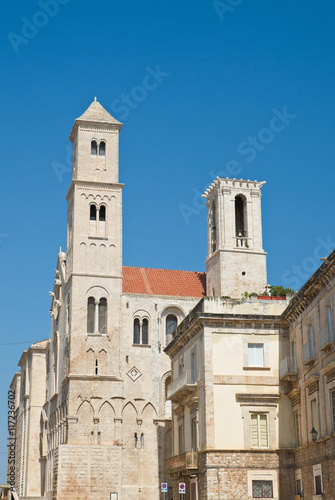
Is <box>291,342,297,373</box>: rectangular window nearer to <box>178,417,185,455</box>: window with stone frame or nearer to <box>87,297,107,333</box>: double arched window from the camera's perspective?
<box>178,417,185,455</box>: window with stone frame

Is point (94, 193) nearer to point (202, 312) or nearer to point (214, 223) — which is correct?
point (214, 223)

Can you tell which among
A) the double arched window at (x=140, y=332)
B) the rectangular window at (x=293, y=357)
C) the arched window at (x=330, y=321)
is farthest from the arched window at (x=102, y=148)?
the arched window at (x=330, y=321)

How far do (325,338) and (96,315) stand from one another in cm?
2908

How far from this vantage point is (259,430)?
36375 mm

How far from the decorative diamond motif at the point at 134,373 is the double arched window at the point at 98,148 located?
17787mm

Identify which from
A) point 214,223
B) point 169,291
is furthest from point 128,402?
point 214,223

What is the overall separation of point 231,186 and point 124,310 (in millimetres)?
12986

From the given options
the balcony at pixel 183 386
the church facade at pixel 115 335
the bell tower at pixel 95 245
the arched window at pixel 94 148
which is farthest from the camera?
the arched window at pixel 94 148

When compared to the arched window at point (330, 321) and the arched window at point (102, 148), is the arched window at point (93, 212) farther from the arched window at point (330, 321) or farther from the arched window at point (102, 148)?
the arched window at point (330, 321)

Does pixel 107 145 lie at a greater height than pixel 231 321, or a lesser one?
greater

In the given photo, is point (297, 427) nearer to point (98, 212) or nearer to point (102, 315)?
point (102, 315)

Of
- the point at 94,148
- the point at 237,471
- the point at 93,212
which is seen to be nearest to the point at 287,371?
the point at 237,471

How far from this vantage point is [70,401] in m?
54.6

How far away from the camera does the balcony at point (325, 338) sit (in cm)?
3017
